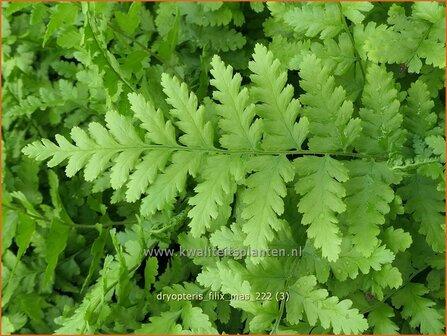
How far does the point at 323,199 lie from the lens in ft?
4.65

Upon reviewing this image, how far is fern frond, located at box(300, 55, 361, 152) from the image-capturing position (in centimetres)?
148

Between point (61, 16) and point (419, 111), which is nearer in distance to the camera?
point (419, 111)

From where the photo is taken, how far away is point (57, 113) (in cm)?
227

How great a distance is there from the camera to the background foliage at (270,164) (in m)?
1.45

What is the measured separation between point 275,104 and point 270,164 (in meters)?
0.17

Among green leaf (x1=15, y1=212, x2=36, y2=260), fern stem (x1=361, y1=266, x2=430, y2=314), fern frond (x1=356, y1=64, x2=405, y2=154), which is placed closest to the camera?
fern frond (x1=356, y1=64, x2=405, y2=154)

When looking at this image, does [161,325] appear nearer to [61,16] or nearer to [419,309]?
[419,309]

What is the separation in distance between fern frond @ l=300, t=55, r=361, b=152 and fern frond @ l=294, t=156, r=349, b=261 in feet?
0.21

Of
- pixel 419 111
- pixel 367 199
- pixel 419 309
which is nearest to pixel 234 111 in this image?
pixel 367 199

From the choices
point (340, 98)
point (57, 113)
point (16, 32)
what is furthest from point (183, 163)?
point (16, 32)

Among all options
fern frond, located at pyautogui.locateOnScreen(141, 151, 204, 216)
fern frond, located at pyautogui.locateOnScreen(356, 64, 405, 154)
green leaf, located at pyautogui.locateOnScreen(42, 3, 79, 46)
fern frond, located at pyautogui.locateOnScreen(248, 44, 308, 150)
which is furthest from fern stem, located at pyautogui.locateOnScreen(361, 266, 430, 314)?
green leaf, located at pyautogui.locateOnScreen(42, 3, 79, 46)

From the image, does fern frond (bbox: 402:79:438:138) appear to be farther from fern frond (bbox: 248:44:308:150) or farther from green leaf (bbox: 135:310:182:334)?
green leaf (bbox: 135:310:182:334)

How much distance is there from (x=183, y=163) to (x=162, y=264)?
794 mm

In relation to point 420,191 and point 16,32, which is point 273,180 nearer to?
point 420,191
